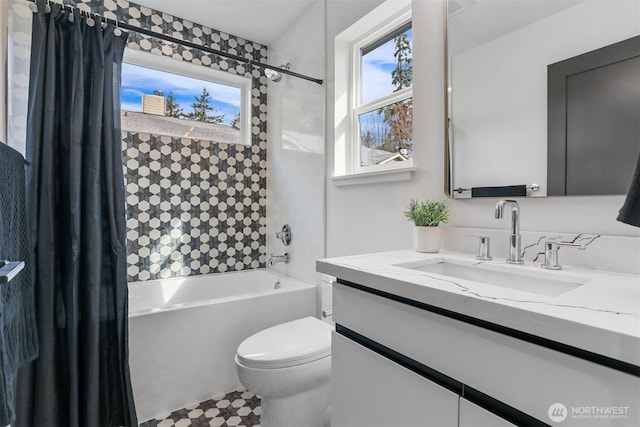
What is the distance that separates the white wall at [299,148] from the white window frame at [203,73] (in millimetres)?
210

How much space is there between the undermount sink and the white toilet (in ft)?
2.10

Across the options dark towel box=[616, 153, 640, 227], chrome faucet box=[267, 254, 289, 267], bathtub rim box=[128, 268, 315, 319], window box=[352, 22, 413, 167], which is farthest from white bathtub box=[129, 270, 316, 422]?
dark towel box=[616, 153, 640, 227]

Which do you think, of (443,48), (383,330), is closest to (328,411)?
(383,330)

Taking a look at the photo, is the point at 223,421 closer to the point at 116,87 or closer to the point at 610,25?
the point at 116,87

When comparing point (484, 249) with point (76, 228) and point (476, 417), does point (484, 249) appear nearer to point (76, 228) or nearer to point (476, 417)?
point (476, 417)

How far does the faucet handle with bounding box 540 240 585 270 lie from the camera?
0.99 m

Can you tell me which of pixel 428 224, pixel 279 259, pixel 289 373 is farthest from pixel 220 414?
pixel 428 224

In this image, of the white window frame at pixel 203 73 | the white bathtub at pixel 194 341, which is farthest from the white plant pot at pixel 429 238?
the white window frame at pixel 203 73

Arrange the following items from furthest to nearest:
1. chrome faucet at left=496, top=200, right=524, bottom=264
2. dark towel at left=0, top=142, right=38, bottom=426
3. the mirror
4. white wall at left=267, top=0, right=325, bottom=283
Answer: white wall at left=267, top=0, right=325, bottom=283 → chrome faucet at left=496, top=200, right=524, bottom=264 → the mirror → dark towel at left=0, top=142, right=38, bottom=426

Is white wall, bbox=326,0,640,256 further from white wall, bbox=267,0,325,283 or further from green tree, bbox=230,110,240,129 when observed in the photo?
green tree, bbox=230,110,240,129

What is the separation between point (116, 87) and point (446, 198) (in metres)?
1.72

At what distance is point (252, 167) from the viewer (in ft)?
9.62

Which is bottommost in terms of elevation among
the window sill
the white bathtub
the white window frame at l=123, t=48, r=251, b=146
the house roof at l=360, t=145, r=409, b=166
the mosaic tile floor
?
the mosaic tile floor

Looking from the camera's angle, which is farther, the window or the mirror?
the window
